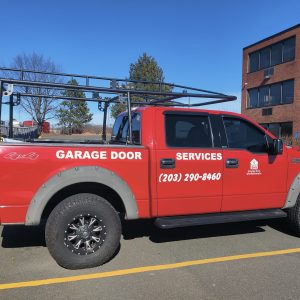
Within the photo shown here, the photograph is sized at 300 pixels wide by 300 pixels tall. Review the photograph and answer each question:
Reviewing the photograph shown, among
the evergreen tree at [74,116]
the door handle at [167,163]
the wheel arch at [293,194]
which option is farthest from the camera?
the evergreen tree at [74,116]

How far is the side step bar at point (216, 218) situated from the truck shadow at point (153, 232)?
2.32 feet

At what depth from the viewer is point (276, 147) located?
5.68 metres

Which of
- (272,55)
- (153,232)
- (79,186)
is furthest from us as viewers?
(272,55)

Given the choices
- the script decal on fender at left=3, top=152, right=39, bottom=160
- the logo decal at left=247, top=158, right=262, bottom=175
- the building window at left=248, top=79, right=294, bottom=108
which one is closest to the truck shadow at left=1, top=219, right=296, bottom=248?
the logo decal at left=247, top=158, right=262, bottom=175

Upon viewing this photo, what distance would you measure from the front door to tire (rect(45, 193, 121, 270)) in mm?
1668

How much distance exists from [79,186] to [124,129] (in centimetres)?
148

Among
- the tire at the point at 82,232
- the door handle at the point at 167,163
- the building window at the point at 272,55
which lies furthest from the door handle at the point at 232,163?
the building window at the point at 272,55

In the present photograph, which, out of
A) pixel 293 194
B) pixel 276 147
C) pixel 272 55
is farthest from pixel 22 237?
pixel 272 55

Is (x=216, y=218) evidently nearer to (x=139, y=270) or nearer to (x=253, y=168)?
(x=253, y=168)

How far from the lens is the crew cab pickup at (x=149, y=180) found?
4547mm

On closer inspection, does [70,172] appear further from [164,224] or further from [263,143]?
[263,143]

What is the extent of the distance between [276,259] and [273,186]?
1.12m

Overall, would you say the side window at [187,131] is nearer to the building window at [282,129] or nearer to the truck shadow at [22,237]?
the truck shadow at [22,237]

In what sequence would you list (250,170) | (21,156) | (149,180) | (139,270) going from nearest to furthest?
(21,156)
(139,270)
(149,180)
(250,170)
